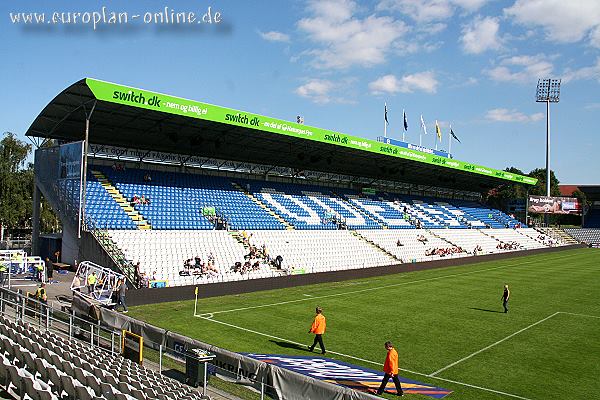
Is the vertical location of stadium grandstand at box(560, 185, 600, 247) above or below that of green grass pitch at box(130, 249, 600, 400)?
above

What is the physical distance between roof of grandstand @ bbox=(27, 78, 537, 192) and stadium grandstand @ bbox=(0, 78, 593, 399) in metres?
0.13

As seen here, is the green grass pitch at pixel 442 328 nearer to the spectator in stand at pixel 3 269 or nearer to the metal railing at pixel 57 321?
the metal railing at pixel 57 321

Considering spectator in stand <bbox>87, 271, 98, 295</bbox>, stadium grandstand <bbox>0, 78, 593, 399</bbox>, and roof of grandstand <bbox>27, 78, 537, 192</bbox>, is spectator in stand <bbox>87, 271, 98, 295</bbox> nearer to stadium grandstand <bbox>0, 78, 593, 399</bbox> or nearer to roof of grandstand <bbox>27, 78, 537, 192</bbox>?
stadium grandstand <bbox>0, 78, 593, 399</bbox>

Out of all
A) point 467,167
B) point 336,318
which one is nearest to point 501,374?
point 336,318

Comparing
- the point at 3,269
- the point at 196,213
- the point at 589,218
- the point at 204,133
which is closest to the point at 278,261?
the point at 196,213

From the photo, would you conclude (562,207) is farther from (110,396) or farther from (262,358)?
(110,396)

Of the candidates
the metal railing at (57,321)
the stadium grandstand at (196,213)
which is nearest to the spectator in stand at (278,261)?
the stadium grandstand at (196,213)

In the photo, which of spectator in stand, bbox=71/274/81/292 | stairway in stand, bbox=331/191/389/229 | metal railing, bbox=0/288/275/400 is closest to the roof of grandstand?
stairway in stand, bbox=331/191/389/229

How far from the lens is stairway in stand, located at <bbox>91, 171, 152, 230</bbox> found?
33.0 m

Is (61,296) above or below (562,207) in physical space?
below

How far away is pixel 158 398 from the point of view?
356 inches

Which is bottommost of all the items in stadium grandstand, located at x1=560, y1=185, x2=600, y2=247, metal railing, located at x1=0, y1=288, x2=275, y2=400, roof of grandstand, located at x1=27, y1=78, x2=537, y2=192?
metal railing, located at x1=0, y1=288, x2=275, y2=400

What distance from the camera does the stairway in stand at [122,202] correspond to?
108ft

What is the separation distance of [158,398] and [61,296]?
54.8 ft
